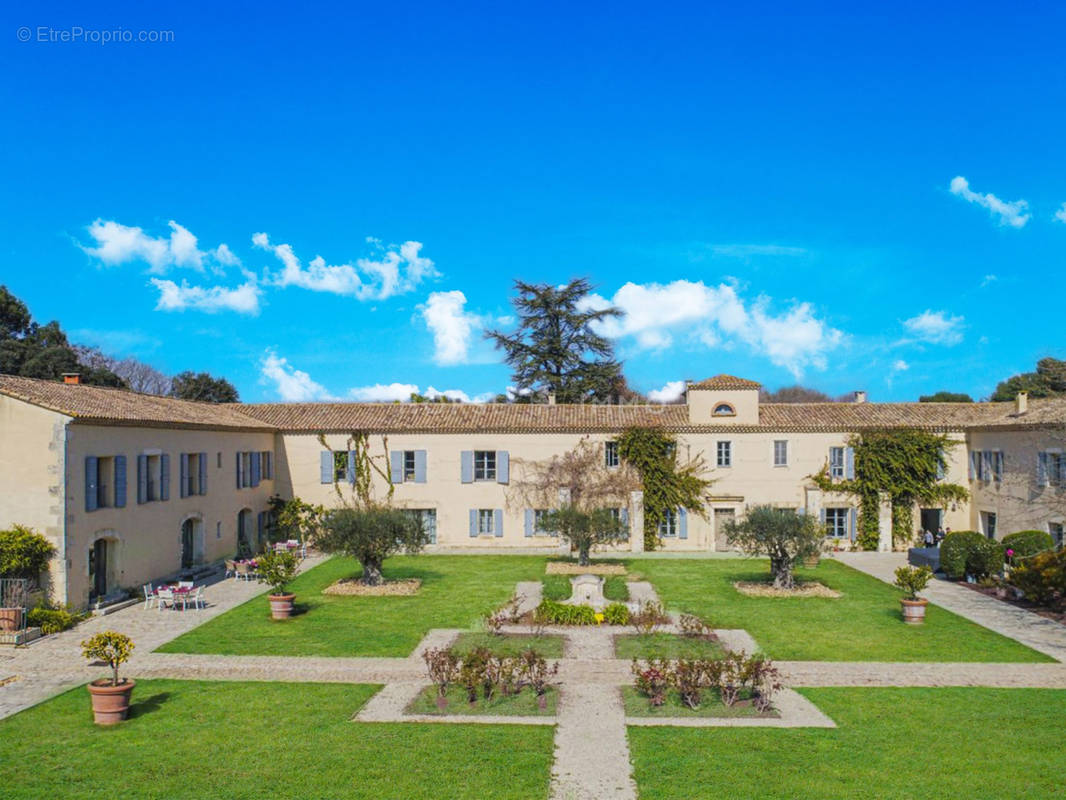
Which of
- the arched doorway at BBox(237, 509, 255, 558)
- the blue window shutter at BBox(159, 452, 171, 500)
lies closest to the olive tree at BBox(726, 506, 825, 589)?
the blue window shutter at BBox(159, 452, 171, 500)

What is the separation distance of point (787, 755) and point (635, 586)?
43.5 feet

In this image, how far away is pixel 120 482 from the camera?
2152 cm

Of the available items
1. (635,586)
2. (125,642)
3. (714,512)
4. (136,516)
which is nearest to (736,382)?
(714,512)

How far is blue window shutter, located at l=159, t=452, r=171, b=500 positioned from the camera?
2381cm

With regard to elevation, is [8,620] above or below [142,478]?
below

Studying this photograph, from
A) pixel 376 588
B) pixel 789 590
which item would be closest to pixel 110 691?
pixel 376 588

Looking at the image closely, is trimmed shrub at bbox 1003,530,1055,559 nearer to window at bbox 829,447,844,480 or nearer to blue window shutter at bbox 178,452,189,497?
window at bbox 829,447,844,480

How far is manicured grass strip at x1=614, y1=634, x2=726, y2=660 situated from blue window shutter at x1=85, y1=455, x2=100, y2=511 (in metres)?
13.3

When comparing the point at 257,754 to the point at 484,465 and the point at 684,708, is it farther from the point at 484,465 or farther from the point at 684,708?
the point at 484,465

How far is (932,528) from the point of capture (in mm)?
32406

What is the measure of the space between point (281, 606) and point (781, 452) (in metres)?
20.7

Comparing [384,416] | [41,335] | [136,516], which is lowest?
[136,516]

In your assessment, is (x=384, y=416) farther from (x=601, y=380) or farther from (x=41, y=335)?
(x=41, y=335)

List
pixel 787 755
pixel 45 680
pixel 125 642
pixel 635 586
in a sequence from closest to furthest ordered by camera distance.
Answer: pixel 787 755, pixel 125 642, pixel 45 680, pixel 635 586
